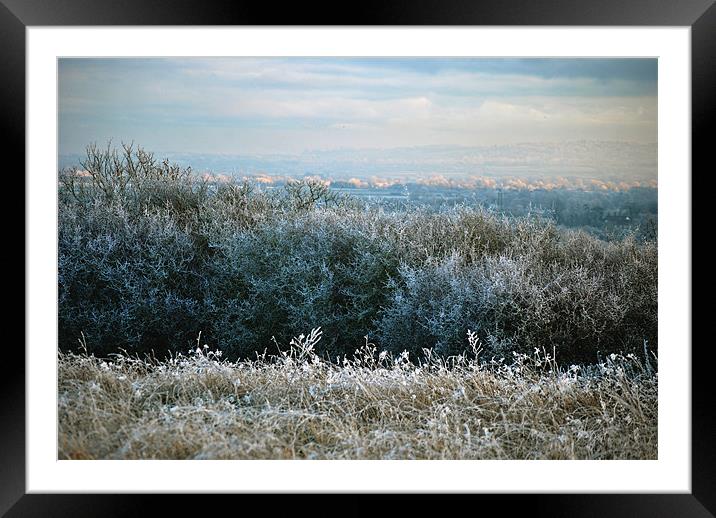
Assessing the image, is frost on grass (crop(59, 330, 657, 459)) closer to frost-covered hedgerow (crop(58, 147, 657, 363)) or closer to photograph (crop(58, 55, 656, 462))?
photograph (crop(58, 55, 656, 462))

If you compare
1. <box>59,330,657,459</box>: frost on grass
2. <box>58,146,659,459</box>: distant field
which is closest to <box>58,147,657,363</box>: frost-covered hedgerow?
<box>58,146,659,459</box>: distant field

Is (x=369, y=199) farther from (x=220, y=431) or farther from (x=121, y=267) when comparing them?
(x=220, y=431)

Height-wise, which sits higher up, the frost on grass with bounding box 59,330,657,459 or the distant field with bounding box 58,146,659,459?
the distant field with bounding box 58,146,659,459
